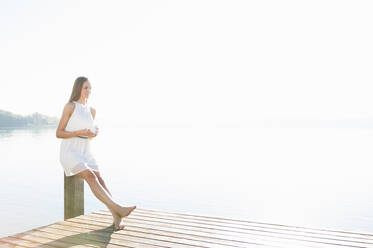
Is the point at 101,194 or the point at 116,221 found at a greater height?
the point at 101,194

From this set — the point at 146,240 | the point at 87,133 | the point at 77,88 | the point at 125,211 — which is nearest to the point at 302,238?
the point at 146,240

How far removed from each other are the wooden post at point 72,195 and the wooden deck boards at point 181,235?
186 millimetres

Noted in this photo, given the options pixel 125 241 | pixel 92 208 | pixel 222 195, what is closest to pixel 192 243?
pixel 125 241

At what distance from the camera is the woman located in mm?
3438

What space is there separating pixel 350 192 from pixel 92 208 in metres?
8.86

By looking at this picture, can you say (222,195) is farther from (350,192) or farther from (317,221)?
(350,192)

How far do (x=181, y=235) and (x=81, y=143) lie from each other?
1404mm

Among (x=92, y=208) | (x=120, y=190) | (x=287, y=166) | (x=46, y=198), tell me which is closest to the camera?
(x=92, y=208)

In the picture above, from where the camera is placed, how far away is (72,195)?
12.9ft

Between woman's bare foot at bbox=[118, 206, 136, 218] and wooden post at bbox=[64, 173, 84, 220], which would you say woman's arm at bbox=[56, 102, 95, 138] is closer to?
wooden post at bbox=[64, 173, 84, 220]

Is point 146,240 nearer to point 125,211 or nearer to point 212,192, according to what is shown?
point 125,211

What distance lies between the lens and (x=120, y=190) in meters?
11.8

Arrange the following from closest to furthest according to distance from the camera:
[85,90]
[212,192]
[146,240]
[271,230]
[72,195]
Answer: [146,240] → [271,230] → [85,90] → [72,195] → [212,192]

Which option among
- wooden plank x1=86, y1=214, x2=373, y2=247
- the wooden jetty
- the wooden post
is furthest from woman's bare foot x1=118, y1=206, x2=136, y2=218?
the wooden post
